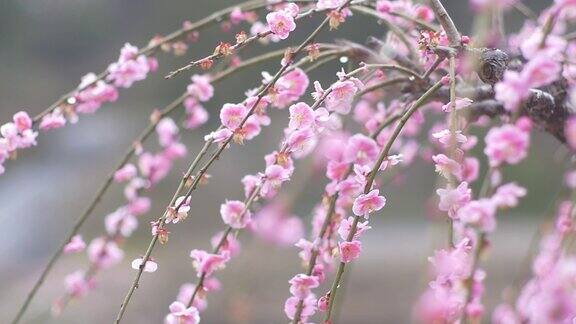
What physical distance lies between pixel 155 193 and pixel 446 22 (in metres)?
3.50

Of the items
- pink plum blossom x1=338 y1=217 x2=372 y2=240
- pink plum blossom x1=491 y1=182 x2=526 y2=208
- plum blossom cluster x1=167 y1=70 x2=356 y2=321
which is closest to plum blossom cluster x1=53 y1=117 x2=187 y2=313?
plum blossom cluster x1=167 y1=70 x2=356 y2=321

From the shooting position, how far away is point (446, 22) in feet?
2.10

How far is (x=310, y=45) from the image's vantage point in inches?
24.0

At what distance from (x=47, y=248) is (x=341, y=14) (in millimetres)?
3780

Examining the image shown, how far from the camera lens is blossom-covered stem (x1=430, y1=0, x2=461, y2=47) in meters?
0.63

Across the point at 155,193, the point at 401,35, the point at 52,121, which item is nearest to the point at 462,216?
the point at 401,35

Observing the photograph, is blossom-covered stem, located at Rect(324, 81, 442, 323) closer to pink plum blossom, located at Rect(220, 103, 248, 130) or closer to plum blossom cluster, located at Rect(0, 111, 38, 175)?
pink plum blossom, located at Rect(220, 103, 248, 130)

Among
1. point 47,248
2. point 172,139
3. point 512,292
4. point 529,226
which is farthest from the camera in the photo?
point 47,248

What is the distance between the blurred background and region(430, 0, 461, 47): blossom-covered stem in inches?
8.1

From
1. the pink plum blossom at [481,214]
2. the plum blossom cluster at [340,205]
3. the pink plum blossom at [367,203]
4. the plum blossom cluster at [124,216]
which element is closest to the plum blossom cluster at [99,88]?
the plum blossom cluster at [124,216]

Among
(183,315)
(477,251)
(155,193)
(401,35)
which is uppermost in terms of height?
(155,193)

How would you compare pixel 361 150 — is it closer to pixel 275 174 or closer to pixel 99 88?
pixel 275 174

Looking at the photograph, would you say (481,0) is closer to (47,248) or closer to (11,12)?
(47,248)

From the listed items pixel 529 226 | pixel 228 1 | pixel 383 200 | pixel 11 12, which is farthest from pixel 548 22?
pixel 11 12
